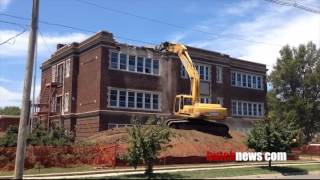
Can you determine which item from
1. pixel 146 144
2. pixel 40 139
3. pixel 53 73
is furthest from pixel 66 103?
pixel 146 144

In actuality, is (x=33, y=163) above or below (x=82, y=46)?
below

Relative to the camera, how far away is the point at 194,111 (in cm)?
3816

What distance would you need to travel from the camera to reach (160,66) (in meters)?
51.2

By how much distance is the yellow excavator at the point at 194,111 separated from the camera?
38281 mm

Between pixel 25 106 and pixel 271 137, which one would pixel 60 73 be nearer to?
pixel 271 137

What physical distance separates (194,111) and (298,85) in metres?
32.7

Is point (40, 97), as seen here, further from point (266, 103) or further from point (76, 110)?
point (266, 103)

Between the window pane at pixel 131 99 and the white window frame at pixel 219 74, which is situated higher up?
the white window frame at pixel 219 74

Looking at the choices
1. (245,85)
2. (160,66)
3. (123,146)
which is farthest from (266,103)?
(123,146)

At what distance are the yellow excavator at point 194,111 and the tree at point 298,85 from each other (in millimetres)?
26344

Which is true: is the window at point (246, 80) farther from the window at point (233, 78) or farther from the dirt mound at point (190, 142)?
the dirt mound at point (190, 142)

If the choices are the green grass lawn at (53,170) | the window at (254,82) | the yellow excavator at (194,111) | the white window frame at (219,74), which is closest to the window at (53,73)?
the white window frame at (219,74)

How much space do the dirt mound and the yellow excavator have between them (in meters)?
1.38

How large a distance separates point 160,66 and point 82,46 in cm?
844
